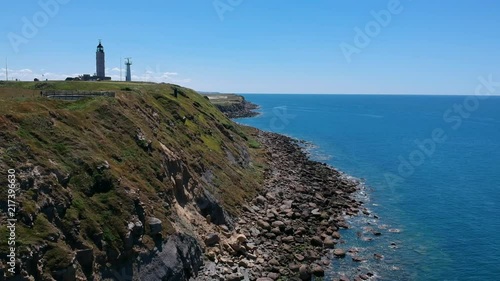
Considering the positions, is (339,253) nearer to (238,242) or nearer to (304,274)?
(304,274)

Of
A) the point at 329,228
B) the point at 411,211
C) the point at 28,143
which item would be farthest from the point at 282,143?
the point at 28,143

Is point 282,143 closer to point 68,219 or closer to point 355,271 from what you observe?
point 355,271

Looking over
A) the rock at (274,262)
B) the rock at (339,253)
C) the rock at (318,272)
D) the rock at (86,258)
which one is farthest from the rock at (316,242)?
the rock at (86,258)

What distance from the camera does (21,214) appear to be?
78.9 ft

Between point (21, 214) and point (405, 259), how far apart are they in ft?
114

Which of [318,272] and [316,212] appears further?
[316,212]

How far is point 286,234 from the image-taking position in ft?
146

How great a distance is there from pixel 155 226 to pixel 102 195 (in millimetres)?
4752

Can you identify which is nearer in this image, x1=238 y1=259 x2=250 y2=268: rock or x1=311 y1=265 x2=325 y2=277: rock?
x1=238 y1=259 x2=250 y2=268: rock

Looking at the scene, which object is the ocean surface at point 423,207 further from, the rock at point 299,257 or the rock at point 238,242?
the rock at point 238,242

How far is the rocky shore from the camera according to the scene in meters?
35.9

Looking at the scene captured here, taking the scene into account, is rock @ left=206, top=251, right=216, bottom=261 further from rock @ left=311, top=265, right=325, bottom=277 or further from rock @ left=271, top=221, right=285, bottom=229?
rock @ left=271, top=221, right=285, bottom=229

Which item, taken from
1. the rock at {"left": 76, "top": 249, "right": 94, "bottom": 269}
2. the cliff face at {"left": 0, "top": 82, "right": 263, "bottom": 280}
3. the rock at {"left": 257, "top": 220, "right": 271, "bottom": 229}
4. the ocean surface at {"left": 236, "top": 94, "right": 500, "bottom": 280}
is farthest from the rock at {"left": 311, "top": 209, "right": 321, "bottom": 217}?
the rock at {"left": 76, "top": 249, "right": 94, "bottom": 269}

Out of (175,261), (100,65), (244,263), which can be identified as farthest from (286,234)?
(100,65)
